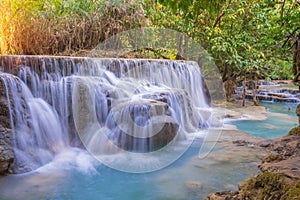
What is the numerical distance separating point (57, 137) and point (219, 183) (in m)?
3.09

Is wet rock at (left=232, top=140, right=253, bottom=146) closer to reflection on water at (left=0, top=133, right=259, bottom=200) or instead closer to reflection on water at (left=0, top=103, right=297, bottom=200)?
reflection on water at (left=0, top=103, right=297, bottom=200)

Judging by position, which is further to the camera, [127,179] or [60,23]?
[60,23]

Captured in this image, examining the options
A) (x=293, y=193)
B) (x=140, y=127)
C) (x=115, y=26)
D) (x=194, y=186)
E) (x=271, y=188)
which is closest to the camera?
(x=293, y=193)

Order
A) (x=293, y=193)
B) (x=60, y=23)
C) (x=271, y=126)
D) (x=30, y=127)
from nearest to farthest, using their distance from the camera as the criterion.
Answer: (x=293, y=193) < (x=30, y=127) < (x=271, y=126) < (x=60, y=23)

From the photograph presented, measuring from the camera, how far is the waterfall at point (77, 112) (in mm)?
4668

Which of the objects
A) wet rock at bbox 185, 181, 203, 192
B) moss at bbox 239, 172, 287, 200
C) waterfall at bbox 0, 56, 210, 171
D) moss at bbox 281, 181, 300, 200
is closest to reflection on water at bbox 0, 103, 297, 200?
wet rock at bbox 185, 181, 203, 192

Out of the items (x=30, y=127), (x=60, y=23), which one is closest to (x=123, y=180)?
(x=30, y=127)

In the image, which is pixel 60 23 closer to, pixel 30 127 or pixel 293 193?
pixel 30 127

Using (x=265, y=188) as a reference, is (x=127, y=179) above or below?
below

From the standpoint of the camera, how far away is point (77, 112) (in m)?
5.46

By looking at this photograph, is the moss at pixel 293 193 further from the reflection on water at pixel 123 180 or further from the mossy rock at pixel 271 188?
the reflection on water at pixel 123 180

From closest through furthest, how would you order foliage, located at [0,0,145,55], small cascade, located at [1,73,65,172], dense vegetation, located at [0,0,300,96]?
1. small cascade, located at [1,73,65,172]
2. foliage, located at [0,0,145,55]
3. dense vegetation, located at [0,0,300,96]

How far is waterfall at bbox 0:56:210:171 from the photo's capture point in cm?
467

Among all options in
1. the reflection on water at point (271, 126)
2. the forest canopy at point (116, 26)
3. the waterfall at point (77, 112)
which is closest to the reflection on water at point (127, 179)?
the waterfall at point (77, 112)
